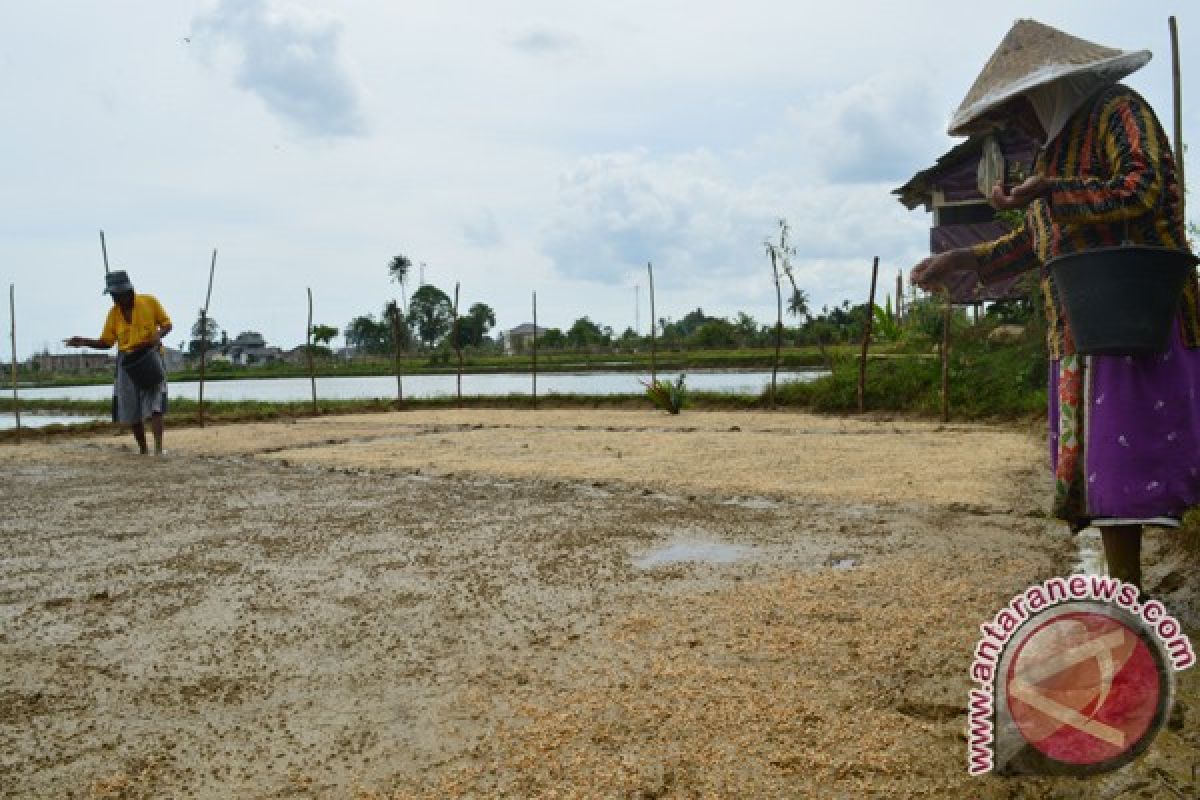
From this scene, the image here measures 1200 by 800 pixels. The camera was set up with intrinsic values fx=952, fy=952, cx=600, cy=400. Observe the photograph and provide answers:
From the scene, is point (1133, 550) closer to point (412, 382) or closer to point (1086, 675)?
point (1086, 675)

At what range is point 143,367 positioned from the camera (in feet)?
25.5

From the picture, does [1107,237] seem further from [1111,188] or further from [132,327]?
[132,327]

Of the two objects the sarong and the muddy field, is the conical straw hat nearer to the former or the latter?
the muddy field

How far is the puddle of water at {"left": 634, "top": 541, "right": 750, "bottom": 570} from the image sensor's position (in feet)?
11.3

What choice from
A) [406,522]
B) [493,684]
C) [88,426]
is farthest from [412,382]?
[493,684]

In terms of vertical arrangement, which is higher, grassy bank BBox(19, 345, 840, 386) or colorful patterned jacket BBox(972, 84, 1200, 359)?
colorful patterned jacket BBox(972, 84, 1200, 359)

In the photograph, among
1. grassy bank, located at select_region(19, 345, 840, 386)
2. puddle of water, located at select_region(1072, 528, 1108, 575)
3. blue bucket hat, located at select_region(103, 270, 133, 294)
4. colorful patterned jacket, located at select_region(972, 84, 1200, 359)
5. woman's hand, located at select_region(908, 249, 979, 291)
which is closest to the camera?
colorful patterned jacket, located at select_region(972, 84, 1200, 359)

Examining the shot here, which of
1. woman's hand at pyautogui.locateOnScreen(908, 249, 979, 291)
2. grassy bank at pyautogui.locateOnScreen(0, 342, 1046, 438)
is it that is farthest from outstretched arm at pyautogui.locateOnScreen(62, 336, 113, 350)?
woman's hand at pyautogui.locateOnScreen(908, 249, 979, 291)

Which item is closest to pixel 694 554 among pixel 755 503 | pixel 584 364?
pixel 755 503

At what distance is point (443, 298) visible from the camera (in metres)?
60.9

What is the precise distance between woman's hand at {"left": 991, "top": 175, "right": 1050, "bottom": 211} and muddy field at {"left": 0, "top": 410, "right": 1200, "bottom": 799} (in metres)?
1.02

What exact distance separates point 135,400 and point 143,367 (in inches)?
15.0

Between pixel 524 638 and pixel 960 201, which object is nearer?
pixel 524 638
